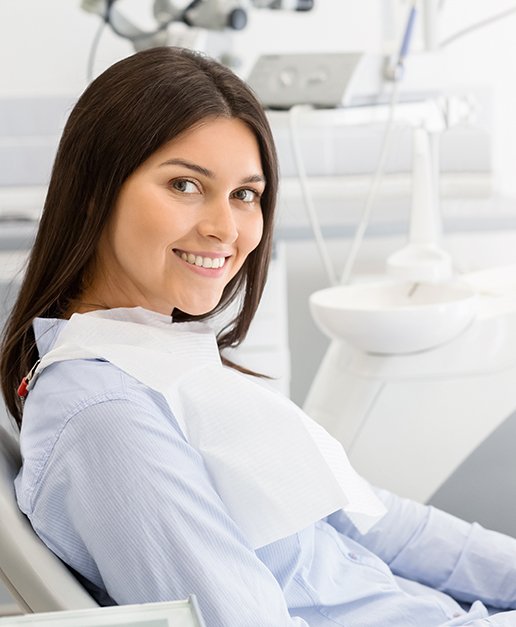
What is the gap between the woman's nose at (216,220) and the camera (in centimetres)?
102

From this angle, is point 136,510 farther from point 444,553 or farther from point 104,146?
point 444,553

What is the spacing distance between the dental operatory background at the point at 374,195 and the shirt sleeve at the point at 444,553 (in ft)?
1.30

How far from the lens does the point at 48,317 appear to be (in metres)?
1.06

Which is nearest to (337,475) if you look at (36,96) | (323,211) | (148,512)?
(148,512)

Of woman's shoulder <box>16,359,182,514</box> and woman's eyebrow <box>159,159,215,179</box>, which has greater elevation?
woman's eyebrow <box>159,159,215,179</box>

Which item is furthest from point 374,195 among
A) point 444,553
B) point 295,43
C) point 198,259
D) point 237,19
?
point 198,259

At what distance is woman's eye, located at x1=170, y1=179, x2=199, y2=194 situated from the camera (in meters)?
1.01

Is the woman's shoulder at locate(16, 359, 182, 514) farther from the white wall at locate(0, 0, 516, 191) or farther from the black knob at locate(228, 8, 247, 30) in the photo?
the white wall at locate(0, 0, 516, 191)

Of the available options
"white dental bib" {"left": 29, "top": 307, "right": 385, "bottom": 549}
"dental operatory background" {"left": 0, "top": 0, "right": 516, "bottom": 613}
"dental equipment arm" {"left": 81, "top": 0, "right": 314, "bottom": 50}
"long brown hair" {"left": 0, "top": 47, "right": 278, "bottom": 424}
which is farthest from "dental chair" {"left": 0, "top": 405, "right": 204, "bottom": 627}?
"dental equipment arm" {"left": 81, "top": 0, "right": 314, "bottom": 50}

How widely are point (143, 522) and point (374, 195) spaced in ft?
5.91

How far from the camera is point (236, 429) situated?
0.95 meters

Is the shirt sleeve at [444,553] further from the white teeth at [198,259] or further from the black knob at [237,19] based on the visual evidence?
the black knob at [237,19]

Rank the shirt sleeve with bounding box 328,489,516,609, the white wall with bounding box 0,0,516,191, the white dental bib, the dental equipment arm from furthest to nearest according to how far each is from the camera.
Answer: the white wall with bounding box 0,0,516,191 < the dental equipment arm < the shirt sleeve with bounding box 328,489,516,609 < the white dental bib

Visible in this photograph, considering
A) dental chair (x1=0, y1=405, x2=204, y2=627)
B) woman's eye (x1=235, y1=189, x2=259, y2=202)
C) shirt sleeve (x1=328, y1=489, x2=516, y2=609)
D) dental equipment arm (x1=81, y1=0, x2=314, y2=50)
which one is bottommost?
shirt sleeve (x1=328, y1=489, x2=516, y2=609)
